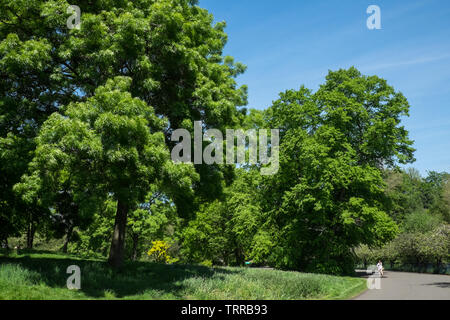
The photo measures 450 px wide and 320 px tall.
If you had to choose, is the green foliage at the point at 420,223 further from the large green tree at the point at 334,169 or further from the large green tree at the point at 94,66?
the large green tree at the point at 94,66

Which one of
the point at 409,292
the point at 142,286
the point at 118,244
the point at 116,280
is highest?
the point at 118,244

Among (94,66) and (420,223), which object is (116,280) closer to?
(94,66)

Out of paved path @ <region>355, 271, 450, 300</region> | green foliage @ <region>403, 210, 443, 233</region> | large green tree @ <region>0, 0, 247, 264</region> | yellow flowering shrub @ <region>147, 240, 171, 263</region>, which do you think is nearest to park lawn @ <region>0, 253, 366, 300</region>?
paved path @ <region>355, 271, 450, 300</region>

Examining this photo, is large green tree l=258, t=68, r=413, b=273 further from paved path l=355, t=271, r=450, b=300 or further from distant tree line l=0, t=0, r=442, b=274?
paved path l=355, t=271, r=450, b=300

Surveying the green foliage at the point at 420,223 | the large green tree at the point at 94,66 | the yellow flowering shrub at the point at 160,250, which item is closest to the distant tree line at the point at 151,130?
the large green tree at the point at 94,66

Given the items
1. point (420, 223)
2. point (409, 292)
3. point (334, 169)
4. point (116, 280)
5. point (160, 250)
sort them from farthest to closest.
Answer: point (420, 223) → point (160, 250) → point (334, 169) → point (409, 292) → point (116, 280)

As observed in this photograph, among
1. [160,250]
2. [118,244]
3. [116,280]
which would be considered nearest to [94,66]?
[118,244]

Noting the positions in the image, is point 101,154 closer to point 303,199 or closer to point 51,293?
point 51,293

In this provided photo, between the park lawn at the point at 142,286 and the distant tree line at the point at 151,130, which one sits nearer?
the park lawn at the point at 142,286

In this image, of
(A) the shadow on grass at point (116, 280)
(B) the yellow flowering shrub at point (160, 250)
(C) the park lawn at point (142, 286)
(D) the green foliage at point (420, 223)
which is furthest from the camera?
(D) the green foliage at point (420, 223)

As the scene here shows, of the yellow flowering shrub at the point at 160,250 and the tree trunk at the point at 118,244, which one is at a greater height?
the tree trunk at the point at 118,244

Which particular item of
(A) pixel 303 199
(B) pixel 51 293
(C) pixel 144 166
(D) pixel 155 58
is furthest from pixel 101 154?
(A) pixel 303 199

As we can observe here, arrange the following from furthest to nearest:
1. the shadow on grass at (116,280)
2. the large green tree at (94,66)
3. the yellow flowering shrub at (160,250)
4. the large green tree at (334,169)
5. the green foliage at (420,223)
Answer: the green foliage at (420,223), the yellow flowering shrub at (160,250), the large green tree at (334,169), the large green tree at (94,66), the shadow on grass at (116,280)
